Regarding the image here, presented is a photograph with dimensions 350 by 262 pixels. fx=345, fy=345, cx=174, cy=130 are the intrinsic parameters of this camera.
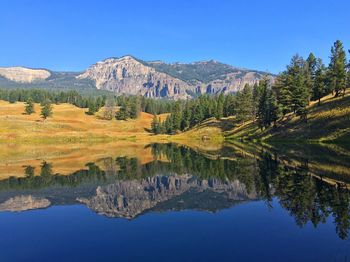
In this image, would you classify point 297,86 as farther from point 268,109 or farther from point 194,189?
point 194,189

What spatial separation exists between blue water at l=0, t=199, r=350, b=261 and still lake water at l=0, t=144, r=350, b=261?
0.05m

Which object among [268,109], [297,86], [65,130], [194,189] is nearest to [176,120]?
[65,130]

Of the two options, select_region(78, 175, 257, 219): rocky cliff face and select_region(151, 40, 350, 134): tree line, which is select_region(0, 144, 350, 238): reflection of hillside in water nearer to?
select_region(78, 175, 257, 219): rocky cliff face

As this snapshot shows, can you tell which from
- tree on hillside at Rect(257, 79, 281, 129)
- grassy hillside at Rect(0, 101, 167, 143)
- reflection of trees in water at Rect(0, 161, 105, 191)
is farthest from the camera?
grassy hillside at Rect(0, 101, 167, 143)

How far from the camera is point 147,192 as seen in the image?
35.0 m

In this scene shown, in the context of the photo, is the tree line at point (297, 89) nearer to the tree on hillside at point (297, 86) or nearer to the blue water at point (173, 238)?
the tree on hillside at point (297, 86)

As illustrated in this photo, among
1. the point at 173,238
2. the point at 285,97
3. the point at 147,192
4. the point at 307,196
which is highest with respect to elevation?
the point at 285,97

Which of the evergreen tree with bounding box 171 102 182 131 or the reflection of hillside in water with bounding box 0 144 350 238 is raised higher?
the evergreen tree with bounding box 171 102 182 131

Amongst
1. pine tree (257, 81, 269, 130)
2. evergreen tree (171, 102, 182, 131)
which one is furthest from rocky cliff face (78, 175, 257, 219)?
evergreen tree (171, 102, 182, 131)

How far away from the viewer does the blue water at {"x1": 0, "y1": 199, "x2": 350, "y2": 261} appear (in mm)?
16312

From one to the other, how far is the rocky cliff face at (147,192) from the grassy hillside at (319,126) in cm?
5164

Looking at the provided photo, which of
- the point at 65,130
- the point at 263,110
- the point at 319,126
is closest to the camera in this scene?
the point at 319,126

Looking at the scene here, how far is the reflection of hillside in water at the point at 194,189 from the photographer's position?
25.6 meters

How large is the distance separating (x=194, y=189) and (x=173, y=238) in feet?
56.1
